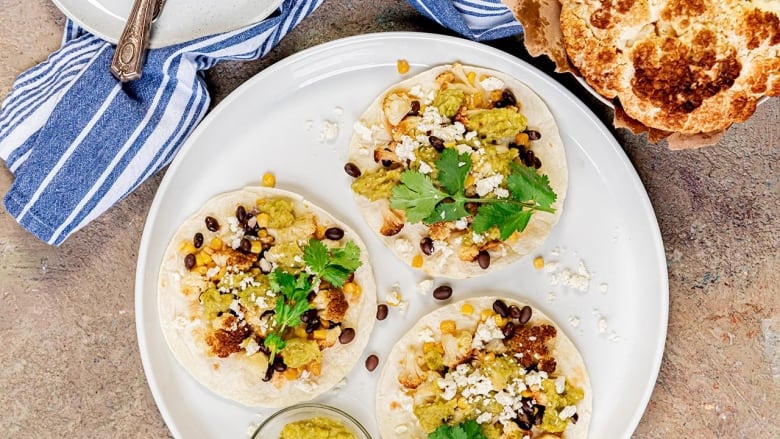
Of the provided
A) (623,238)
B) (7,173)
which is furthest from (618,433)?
(7,173)

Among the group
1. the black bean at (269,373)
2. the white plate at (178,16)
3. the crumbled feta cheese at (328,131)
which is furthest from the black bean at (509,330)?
the white plate at (178,16)

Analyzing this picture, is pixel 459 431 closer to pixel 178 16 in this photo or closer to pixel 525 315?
pixel 525 315

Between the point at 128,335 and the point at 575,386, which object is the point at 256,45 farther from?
the point at 575,386

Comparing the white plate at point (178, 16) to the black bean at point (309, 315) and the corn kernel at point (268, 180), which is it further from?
the black bean at point (309, 315)

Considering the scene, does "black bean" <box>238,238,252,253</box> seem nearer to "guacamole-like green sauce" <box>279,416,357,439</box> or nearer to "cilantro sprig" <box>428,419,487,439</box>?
"guacamole-like green sauce" <box>279,416,357,439</box>

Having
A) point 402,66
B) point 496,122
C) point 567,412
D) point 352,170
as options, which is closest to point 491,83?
point 496,122

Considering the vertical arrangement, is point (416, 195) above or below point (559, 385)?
above
